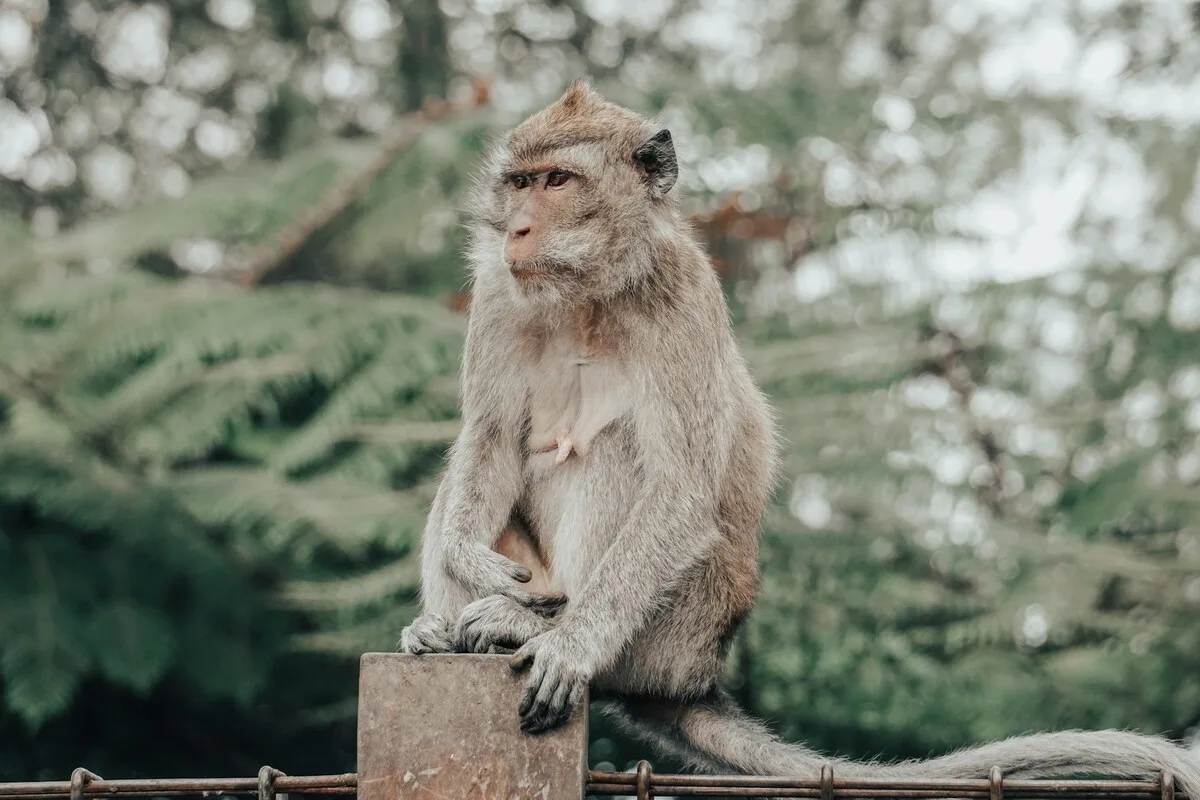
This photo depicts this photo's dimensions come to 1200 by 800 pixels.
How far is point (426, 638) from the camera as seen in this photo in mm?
4133

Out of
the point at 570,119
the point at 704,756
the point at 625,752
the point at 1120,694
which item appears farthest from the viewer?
the point at 625,752

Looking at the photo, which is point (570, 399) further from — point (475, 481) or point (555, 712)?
A: point (555, 712)

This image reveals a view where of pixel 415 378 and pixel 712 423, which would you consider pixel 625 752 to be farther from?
pixel 712 423

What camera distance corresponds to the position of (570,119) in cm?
491

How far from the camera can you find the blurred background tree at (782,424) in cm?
777

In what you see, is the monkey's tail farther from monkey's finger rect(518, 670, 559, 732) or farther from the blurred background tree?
the blurred background tree

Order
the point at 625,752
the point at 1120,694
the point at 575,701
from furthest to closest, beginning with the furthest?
the point at 625,752
the point at 1120,694
the point at 575,701

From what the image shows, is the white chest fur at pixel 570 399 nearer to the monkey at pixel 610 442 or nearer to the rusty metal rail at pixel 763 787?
the monkey at pixel 610 442

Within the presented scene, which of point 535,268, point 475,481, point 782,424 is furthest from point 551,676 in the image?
point 782,424

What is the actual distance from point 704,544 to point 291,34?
974cm

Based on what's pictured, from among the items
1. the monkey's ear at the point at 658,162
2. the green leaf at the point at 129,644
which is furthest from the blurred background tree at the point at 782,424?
the monkey's ear at the point at 658,162

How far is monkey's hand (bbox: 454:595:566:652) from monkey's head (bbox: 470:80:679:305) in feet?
3.22

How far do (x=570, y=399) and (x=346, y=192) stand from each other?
472 centimetres

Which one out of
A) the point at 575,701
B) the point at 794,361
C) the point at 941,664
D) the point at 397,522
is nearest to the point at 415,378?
the point at 397,522
